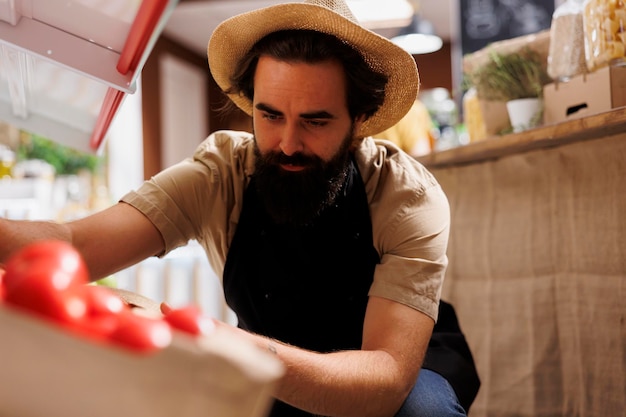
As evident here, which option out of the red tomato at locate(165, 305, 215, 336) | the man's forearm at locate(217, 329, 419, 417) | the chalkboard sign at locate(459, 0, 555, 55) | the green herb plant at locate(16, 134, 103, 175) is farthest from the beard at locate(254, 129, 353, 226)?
the green herb plant at locate(16, 134, 103, 175)

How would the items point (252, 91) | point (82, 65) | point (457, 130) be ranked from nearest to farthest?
point (82, 65)
point (252, 91)
point (457, 130)

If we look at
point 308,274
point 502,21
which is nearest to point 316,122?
point 308,274

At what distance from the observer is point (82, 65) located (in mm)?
985

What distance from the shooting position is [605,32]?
144 cm

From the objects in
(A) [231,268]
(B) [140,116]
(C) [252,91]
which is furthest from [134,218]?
(B) [140,116]

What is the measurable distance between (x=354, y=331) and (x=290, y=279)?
176mm

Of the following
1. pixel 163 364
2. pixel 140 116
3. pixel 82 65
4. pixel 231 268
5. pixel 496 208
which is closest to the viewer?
pixel 163 364

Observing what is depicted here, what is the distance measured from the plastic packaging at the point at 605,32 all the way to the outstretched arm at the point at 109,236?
100cm

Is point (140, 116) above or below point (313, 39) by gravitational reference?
below

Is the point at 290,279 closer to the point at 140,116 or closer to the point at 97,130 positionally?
the point at 97,130

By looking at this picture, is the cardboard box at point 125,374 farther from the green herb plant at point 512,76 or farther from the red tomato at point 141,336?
the green herb plant at point 512,76

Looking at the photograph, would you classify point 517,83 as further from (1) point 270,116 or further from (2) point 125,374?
(2) point 125,374

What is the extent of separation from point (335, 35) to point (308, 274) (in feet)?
1.62

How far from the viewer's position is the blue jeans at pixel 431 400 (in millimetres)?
1255
